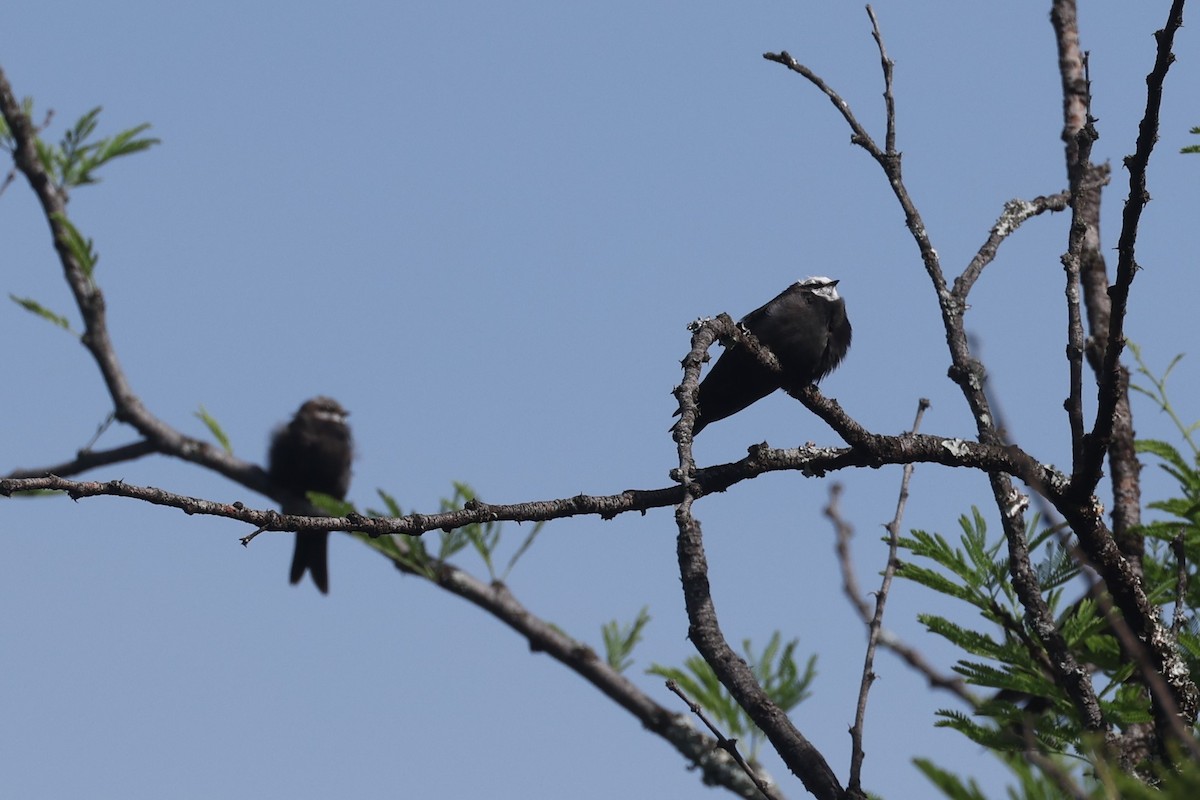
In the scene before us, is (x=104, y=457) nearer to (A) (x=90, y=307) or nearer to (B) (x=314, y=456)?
(A) (x=90, y=307)

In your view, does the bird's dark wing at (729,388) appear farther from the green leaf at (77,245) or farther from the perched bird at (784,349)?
the green leaf at (77,245)

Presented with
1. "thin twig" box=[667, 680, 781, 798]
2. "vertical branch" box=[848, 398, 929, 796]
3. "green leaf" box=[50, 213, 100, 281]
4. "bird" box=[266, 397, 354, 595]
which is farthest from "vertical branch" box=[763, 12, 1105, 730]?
"bird" box=[266, 397, 354, 595]

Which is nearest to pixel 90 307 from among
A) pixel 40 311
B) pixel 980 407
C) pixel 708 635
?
pixel 40 311

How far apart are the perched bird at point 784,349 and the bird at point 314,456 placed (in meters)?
7.26

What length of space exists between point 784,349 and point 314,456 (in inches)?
324

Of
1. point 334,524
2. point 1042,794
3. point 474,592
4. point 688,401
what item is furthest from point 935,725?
point 474,592

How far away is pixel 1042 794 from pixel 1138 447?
12.1 feet

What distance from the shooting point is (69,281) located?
30.3 ft

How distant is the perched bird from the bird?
726cm

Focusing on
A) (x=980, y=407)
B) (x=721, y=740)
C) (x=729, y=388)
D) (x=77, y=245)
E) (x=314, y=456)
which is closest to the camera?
(x=721, y=740)

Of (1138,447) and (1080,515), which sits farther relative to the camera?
(1138,447)

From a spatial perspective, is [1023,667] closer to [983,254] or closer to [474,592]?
[983,254]

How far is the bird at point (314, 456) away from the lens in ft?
42.4

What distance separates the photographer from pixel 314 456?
12914 mm
